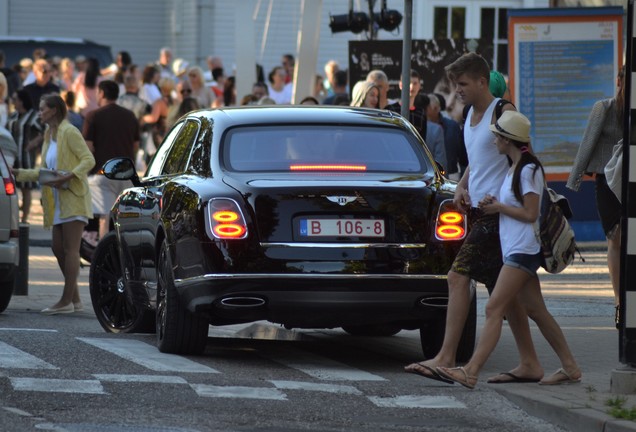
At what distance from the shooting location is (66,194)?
569 inches

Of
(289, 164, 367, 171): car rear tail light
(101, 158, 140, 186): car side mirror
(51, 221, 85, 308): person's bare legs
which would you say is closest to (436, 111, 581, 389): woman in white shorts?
(289, 164, 367, 171): car rear tail light

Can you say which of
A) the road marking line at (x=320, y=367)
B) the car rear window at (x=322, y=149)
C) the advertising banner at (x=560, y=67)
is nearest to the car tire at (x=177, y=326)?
the road marking line at (x=320, y=367)

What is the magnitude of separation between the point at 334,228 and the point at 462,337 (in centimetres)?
119

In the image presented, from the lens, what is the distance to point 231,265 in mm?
10102

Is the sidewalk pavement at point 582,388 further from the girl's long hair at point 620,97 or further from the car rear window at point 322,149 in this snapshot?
the girl's long hair at point 620,97

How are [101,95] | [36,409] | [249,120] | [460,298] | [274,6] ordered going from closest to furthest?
[36,409] → [460,298] → [249,120] → [101,95] → [274,6]

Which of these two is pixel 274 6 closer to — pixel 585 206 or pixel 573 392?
pixel 585 206

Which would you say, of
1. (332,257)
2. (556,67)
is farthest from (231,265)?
(556,67)

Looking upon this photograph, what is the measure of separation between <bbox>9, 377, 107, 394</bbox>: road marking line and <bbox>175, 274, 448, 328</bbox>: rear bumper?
1089 millimetres

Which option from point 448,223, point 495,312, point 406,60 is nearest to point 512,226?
point 495,312

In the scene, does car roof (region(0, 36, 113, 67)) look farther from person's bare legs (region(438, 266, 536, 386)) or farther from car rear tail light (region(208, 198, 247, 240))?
person's bare legs (region(438, 266, 536, 386))

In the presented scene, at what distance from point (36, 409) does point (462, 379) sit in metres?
2.32

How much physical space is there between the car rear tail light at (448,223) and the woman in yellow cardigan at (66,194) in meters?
4.82

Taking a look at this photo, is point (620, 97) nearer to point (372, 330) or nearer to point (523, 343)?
point (372, 330)
